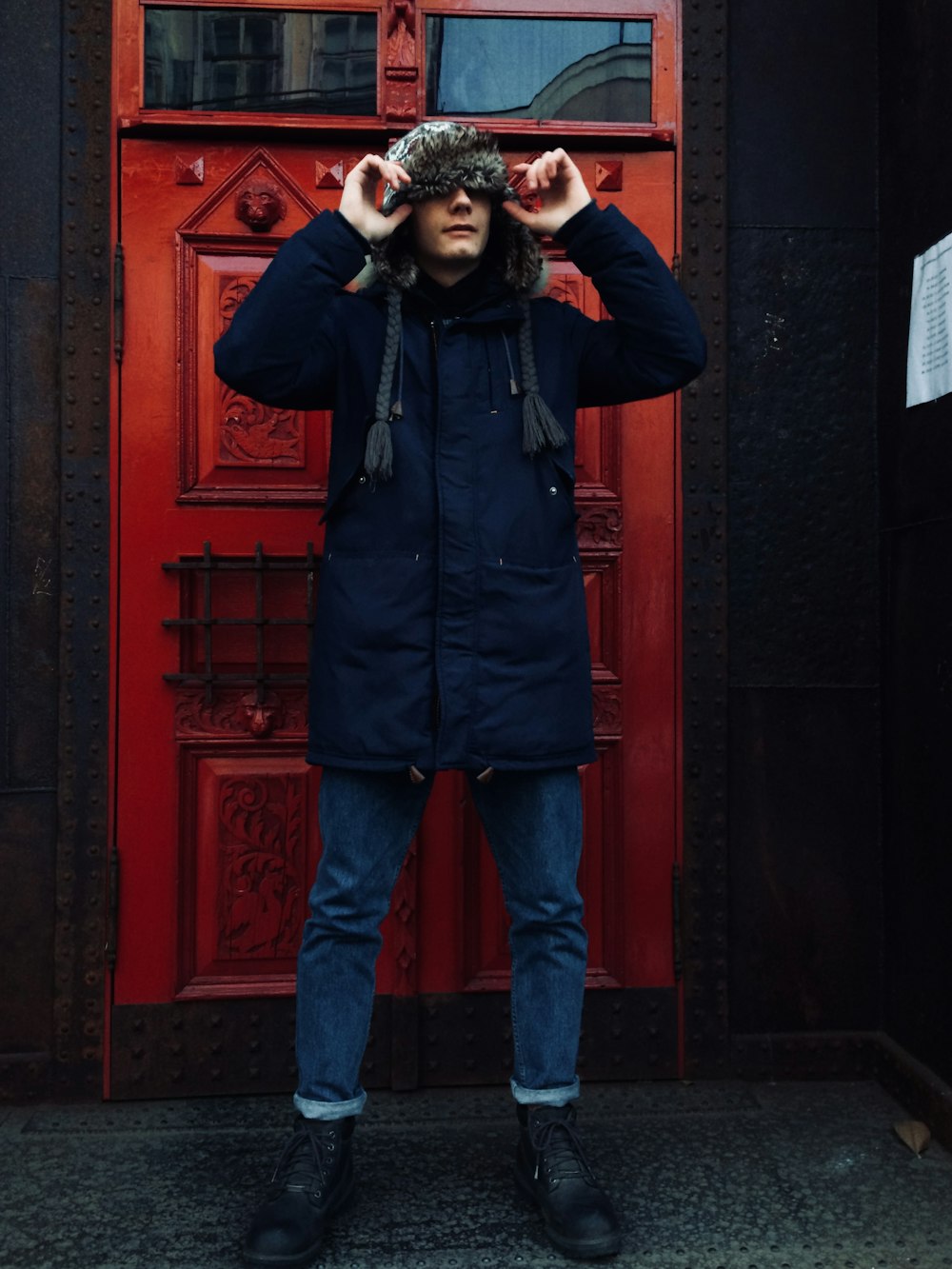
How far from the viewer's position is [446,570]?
2105 mm

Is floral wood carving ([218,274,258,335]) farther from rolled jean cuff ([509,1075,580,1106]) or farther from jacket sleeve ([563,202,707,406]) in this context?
rolled jean cuff ([509,1075,580,1106])

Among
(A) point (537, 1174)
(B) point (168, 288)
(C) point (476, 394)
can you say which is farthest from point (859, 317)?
(A) point (537, 1174)

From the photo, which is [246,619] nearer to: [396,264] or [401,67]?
[396,264]

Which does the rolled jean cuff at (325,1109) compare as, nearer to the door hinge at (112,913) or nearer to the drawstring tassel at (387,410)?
the door hinge at (112,913)

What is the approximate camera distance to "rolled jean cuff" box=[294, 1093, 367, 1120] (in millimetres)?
2127

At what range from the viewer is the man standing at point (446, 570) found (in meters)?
2.09

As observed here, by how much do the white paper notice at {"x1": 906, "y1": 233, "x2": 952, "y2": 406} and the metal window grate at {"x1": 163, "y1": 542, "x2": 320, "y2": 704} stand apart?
60.3 inches

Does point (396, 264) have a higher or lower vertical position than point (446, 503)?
higher

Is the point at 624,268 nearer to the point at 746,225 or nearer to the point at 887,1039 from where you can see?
the point at 746,225

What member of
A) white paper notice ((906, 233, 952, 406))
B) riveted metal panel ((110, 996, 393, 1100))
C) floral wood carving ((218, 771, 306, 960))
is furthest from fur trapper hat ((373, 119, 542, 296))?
riveted metal panel ((110, 996, 393, 1100))

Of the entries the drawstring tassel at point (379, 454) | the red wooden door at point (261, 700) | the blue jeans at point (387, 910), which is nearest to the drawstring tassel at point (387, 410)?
the drawstring tassel at point (379, 454)

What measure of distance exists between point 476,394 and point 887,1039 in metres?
1.94

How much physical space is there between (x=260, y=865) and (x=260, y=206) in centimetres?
166

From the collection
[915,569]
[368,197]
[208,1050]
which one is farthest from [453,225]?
[208,1050]
